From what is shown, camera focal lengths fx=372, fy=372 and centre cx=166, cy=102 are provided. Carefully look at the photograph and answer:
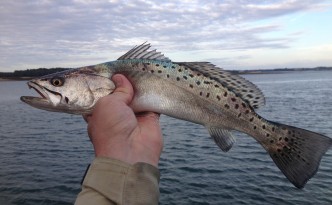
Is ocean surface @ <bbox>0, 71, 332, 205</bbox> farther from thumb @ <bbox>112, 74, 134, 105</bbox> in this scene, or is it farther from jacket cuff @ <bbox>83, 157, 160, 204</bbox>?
jacket cuff @ <bbox>83, 157, 160, 204</bbox>

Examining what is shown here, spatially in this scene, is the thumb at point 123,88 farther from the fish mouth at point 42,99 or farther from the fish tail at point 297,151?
the fish tail at point 297,151

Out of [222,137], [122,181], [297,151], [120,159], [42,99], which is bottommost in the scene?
[297,151]

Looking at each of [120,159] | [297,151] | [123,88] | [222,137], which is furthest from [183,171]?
[120,159]

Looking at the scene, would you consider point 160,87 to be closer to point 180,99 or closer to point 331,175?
point 180,99

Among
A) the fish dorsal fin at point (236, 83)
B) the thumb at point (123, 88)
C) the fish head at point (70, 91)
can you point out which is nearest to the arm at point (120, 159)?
the thumb at point (123, 88)

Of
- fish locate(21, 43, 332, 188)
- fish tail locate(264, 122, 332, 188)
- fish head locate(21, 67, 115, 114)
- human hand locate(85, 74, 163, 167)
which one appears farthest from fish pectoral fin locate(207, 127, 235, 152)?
fish head locate(21, 67, 115, 114)

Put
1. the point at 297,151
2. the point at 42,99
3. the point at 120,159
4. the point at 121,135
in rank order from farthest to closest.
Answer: the point at 42,99, the point at 297,151, the point at 121,135, the point at 120,159

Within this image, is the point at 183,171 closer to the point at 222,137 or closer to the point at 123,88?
the point at 222,137
